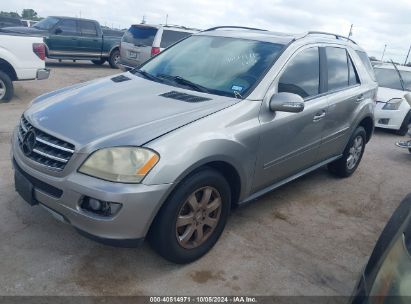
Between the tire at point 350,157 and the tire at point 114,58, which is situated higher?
the tire at point 350,157

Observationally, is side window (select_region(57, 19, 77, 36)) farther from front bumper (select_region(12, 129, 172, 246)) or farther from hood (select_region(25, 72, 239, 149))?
front bumper (select_region(12, 129, 172, 246))

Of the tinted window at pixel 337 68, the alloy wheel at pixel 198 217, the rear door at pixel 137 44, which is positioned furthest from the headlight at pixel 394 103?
the alloy wheel at pixel 198 217

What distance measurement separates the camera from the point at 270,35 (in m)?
3.94

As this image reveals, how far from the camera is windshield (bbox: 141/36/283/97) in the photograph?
3.40 m

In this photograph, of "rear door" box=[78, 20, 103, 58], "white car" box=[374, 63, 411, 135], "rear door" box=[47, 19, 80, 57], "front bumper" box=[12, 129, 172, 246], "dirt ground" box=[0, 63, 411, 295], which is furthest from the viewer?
"rear door" box=[78, 20, 103, 58]

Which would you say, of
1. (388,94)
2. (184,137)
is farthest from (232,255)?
(388,94)

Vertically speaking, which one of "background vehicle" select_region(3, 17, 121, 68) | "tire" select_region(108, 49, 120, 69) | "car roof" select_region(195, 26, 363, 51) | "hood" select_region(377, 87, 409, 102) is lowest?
"tire" select_region(108, 49, 120, 69)

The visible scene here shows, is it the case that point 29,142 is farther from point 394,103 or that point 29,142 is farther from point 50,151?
point 394,103

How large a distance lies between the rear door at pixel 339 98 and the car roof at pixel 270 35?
0.55 ft

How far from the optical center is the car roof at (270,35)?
3815 millimetres

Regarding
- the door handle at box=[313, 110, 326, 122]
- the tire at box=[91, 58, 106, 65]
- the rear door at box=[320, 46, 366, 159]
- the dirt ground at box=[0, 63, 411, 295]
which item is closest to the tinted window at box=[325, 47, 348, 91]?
the rear door at box=[320, 46, 366, 159]

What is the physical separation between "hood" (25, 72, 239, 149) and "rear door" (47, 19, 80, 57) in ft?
35.0

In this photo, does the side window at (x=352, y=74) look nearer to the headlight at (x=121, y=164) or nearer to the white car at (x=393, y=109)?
the headlight at (x=121, y=164)

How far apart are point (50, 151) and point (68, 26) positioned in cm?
1223
